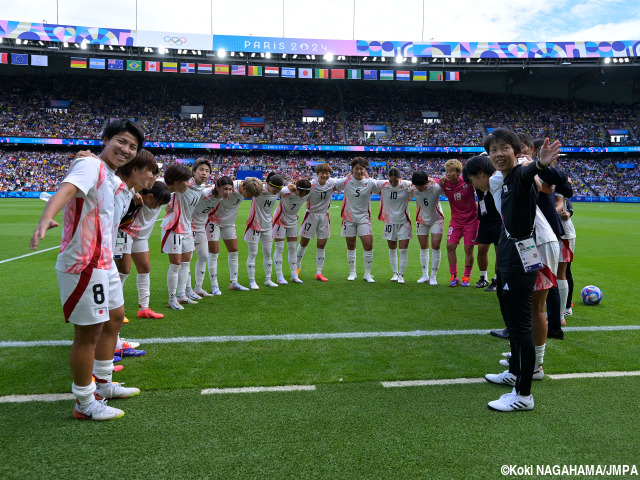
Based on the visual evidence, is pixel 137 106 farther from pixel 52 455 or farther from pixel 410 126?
pixel 52 455

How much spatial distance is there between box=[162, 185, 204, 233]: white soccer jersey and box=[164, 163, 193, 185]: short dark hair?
32cm

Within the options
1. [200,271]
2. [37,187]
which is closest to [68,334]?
[200,271]

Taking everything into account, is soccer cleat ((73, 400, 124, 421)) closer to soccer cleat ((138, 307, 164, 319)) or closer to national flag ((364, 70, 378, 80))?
soccer cleat ((138, 307, 164, 319))

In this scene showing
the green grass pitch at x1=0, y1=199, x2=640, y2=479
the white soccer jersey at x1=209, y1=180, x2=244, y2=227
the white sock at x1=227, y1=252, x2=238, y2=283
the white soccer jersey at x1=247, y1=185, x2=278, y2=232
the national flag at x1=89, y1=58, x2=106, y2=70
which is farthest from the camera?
the national flag at x1=89, y1=58, x2=106, y2=70

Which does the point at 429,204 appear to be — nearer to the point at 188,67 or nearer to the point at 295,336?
the point at 295,336

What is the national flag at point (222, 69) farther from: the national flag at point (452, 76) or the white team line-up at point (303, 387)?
the white team line-up at point (303, 387)

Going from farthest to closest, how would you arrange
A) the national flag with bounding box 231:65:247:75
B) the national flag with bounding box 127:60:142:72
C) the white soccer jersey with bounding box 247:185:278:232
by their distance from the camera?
the national flag with bounding box 231:65:247:75 < the national flag with bounding box 127:60:142:72 < the white soccer jersey with bounding box 247:185:278:232

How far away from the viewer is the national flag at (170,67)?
147ft

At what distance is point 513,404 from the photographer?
3084 mm

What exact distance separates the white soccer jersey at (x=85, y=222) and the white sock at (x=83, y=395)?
2.64ft

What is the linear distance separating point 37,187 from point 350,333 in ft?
144

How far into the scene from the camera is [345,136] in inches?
1902

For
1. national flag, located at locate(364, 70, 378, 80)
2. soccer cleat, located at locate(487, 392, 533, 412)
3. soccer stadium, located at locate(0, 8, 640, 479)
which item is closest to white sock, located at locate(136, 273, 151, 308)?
soccer stadium, located at locate(0, 8, 640, 479)

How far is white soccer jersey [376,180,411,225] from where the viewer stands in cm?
804
